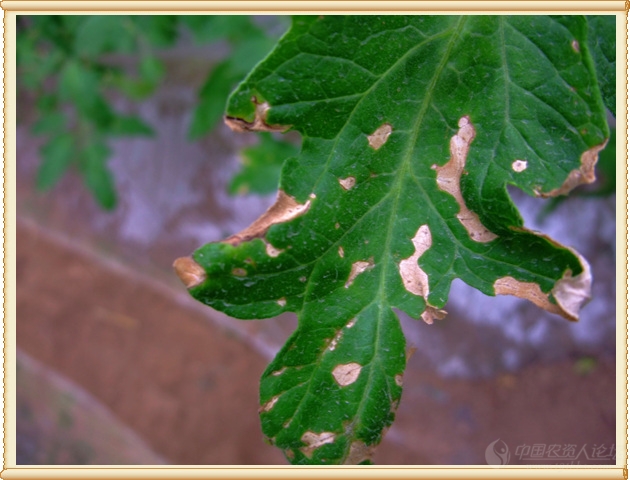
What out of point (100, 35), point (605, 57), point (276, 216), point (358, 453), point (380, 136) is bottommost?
point (358, 453)

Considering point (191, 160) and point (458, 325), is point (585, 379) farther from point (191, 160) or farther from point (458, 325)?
point (191, 160)

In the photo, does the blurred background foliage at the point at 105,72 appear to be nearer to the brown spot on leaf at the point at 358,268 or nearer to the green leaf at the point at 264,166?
the green leaf at the point at 264,166

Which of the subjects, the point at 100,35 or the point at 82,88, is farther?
the point at 82,88

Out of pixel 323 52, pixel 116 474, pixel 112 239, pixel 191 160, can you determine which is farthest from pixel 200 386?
pixel 323 52

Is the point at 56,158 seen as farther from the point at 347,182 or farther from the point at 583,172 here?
the point at 583,172

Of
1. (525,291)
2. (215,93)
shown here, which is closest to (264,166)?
(215,93)
